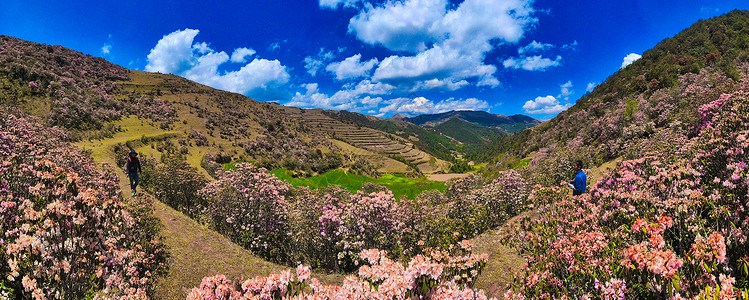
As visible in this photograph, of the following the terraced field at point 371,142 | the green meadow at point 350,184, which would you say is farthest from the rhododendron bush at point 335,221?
the terraced field at point 371,142

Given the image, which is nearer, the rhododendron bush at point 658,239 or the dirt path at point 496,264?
the rhododendron bush at point 658,239

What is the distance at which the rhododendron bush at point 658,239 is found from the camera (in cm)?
223

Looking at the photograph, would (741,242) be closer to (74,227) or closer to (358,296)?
(358,296)

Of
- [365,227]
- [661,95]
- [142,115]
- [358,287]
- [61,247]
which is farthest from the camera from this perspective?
[142,115]

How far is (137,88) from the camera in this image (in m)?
57.0

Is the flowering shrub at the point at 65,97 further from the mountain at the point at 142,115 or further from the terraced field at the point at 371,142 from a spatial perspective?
the terraced field at the point at 371,142

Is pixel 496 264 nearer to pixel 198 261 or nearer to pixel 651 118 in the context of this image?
pixel 198 261

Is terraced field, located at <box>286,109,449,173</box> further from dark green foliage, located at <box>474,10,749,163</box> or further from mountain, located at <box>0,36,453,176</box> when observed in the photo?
dark green foliage, located at <box>474,10,749,163</box>

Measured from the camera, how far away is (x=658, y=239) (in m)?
2.47

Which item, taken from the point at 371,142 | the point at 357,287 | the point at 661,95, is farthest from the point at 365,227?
the point at 371,142

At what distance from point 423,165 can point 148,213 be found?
11062cm

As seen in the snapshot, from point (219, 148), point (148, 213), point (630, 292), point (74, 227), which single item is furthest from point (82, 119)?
point (630, 292)

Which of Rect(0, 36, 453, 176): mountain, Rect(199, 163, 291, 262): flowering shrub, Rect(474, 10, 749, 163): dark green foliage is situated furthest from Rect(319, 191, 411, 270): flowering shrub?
Rect(0, 36, 453, 176): mountain

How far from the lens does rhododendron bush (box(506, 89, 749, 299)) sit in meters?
2.23
